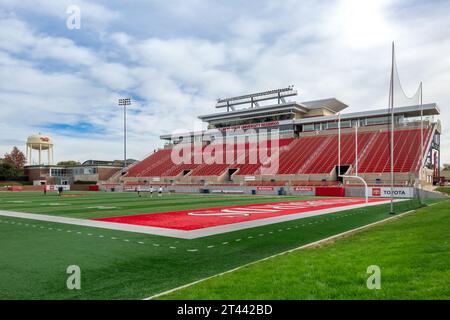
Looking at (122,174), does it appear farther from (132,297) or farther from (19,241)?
(132,297)

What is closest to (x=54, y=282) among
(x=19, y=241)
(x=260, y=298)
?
(x=260, y=298)

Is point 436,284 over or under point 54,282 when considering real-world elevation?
over

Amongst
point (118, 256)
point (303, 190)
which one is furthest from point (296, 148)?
point (118, 256)

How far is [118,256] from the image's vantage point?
9.03 meters

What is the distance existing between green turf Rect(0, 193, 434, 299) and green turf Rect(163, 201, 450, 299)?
3.40ft

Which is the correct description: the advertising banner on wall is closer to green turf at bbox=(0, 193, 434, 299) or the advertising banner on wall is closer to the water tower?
green turf at bbox=(0, 193, 434, 299)

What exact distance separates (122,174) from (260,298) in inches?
2995

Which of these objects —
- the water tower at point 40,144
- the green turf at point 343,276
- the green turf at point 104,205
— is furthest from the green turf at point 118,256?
the water tower at point 40,144

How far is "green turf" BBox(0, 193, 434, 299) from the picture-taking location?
641 centimetres

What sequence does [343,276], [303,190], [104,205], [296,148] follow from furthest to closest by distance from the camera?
[296,148]
[303,190]
[104,205]
[343,276]

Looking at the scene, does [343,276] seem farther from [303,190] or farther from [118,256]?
[303,190]

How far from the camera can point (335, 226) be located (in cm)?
1485

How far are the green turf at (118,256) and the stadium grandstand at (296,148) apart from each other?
31.0 meters

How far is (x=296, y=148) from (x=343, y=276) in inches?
2338
